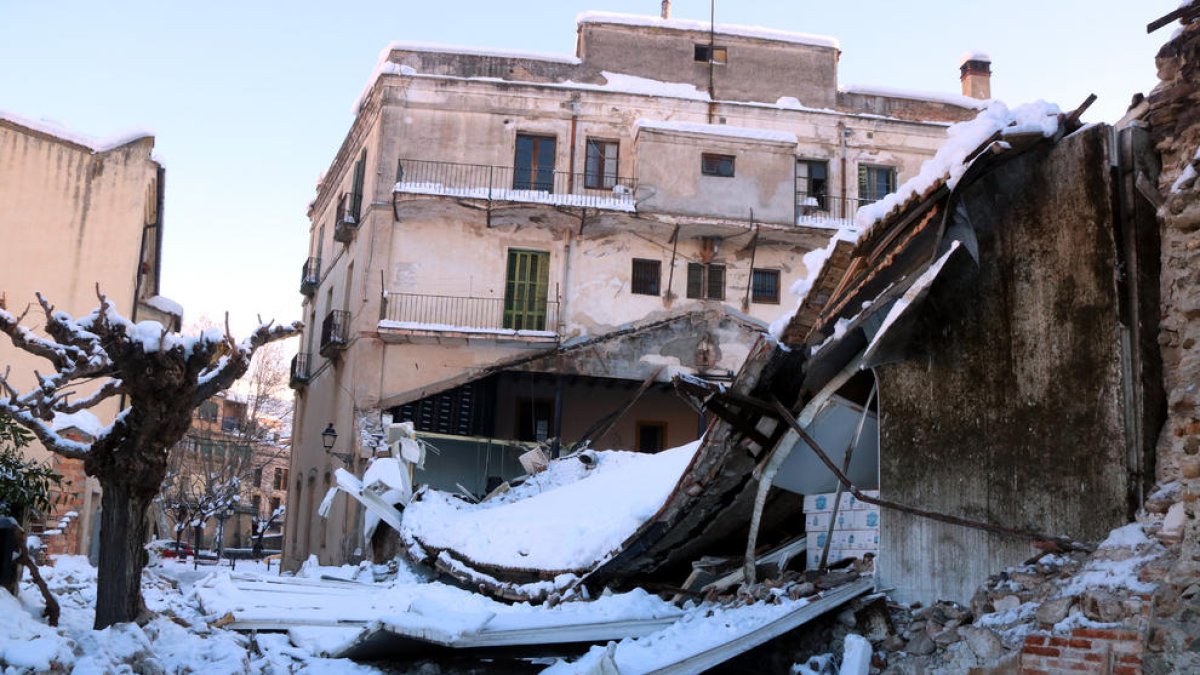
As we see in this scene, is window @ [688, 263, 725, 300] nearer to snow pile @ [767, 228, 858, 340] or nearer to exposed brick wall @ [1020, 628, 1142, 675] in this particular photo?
snow pile @ [767, 228, 858, 340]

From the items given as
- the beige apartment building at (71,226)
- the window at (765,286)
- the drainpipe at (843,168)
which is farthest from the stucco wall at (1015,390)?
the drainpipe at (843,168)

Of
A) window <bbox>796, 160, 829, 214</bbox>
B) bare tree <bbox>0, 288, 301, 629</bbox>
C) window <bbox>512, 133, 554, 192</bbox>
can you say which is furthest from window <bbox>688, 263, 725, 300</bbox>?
bare tree <bbox>0, 288, 301, 629</bbox>

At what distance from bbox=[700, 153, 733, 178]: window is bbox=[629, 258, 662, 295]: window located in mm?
2448

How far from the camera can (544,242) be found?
25.9 meters

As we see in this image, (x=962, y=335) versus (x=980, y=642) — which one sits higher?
(x=962, y=335)

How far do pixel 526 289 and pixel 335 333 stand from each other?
15.3ft

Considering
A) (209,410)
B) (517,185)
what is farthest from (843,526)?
(209,410)

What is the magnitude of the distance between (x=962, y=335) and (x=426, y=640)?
4625 mm

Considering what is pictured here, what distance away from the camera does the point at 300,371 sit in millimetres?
30781

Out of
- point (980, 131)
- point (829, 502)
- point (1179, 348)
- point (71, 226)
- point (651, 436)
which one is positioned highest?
point (71, 226)

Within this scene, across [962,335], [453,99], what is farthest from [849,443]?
[453,99]

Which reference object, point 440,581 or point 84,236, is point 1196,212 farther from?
point 84,236

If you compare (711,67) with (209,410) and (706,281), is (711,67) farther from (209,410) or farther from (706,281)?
(209,410)

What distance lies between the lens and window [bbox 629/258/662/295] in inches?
1027
